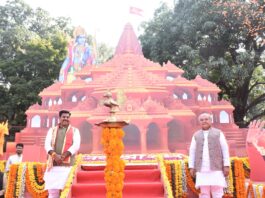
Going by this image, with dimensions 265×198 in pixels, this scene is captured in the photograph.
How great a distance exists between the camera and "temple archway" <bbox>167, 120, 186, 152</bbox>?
1118cm

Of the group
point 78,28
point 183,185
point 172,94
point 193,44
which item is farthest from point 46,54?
point 183,185

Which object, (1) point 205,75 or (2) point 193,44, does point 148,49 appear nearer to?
(2) point 193,44

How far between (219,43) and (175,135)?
703cm

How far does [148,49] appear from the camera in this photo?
1980 centimetres

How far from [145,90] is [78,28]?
18.8 ft

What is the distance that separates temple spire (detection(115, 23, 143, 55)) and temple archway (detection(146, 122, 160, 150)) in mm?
3474

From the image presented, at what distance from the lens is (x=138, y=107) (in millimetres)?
10430

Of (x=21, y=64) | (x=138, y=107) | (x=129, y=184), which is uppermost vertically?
(x=21, y=64)

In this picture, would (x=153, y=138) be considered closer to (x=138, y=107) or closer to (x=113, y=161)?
(x=138, y=107)

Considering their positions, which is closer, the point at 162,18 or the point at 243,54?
the point at 243,54

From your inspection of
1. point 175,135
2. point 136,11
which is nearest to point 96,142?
point 175,135

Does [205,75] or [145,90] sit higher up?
[205,75]

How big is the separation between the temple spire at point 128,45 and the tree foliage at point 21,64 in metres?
7.48

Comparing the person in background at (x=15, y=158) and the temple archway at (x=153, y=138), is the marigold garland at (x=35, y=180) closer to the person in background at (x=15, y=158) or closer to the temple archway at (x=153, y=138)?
the person in background at (x=15, y=158)
